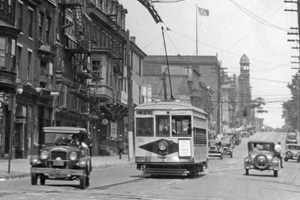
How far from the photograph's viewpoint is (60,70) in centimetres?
4706

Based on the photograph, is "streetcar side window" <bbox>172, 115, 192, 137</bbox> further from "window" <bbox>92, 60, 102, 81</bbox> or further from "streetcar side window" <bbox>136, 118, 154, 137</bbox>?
"window" <bbox>92, 60, 102, 81</bbox>

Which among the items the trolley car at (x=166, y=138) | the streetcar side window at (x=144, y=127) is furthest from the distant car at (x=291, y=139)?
the streetcar side window at (x=144, y=127)

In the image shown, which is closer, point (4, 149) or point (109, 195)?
point (109, 195)

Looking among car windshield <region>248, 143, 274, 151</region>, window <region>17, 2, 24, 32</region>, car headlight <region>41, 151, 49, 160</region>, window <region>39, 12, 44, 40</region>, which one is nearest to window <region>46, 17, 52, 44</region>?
window <region>39, 12, 44, 40</region>

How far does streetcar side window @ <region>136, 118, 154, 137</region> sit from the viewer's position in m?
25.5

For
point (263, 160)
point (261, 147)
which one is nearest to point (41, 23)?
point (261, 147)

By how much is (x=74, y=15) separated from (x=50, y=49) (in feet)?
27.9

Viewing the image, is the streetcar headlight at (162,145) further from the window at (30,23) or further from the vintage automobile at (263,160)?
the window at (30,23)

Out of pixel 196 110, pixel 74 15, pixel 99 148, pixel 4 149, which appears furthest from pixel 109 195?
pixel 99 148

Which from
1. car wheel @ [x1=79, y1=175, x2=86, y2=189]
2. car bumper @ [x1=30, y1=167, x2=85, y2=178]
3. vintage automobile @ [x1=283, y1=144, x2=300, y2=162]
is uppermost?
vintage automobile @ [x1=283, y1=144, x2=300, y2=162]

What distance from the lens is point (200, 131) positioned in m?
27.4

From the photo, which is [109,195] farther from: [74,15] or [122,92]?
[122,92]

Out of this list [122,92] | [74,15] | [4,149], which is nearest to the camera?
[4,149]

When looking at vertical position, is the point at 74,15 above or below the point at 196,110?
above
